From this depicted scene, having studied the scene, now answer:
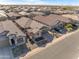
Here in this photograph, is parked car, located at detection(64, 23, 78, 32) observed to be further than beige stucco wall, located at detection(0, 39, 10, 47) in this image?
Yes

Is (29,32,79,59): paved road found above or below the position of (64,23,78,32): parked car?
below

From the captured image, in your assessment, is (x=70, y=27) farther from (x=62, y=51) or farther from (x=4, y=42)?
(x=4, y=42)

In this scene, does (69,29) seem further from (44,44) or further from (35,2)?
(35,2)

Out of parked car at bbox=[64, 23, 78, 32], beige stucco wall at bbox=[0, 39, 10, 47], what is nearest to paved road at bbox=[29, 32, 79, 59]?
parked car at bbox=[64, 23, 78, 32]

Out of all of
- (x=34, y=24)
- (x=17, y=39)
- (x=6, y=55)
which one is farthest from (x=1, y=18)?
(x=6, y=55)

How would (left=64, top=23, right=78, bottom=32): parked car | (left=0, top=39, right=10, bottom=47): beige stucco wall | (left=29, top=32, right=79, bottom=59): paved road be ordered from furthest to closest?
(left=64, top=23, right=78, bottom=32): parked car
(left=0, top=39, right=10, bottom=47): beige stucco wall
(left=29, top=32, right=79, bottom=59): paved road

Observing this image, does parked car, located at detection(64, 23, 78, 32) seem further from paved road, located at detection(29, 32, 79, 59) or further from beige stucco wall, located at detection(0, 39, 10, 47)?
beige stucco wall, located at detection(0, 39, 10, 47)

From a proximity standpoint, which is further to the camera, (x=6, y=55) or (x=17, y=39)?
(x=17, y=39)

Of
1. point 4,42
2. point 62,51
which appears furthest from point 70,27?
point 4,42

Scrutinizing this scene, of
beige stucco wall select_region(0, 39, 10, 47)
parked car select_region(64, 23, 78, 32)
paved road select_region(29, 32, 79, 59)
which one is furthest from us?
parked car select_region(64, 23, 78, 32)
